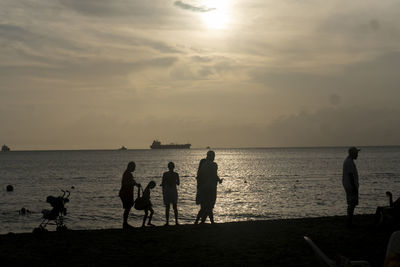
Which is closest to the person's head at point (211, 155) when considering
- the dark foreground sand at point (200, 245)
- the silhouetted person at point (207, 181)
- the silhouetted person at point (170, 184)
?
the silhouetted person at point (207, 181)

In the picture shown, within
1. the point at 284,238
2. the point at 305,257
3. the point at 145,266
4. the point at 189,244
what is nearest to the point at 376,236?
the point at 284,238

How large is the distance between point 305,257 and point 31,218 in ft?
75.6

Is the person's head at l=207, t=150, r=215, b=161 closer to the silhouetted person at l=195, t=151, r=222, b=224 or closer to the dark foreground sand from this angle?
the silhouetted person at l=195, t=151, r=222, b=224

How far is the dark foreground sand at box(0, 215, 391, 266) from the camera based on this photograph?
28.6 feet

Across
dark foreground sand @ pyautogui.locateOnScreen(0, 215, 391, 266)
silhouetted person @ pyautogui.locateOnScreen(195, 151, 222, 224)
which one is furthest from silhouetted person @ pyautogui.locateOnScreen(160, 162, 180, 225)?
dark foreground sand @ pyautogui.locateOnScreen(0, 215, 391, 266)

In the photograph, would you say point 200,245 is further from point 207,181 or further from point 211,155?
point 211,155

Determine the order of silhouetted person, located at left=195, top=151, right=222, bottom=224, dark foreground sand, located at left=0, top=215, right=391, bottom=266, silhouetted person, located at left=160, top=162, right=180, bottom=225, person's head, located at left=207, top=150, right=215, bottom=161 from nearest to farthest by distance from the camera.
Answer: dark foreground sand, located at left=0, top=215, right=391, bottom=266
person's head, located at left=207, top=150, right=215, bottom=161
silhouetted person, located at left=195, top=151, right=222, bottom=224
silhouetted person, located at left=160, top=162, right=180, bottom=225

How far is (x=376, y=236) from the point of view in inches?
429

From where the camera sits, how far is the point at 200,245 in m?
10.2

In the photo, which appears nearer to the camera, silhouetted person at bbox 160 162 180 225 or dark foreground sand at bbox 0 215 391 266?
dark foreground sand at bbox 0 215 391 266

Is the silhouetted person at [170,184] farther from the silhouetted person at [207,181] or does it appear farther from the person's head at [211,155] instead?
the person's head at [211,155]

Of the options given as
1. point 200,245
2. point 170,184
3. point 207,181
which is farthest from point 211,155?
point 200,245

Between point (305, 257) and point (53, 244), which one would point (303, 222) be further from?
point (53, 244)

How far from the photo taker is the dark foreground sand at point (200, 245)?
28.6 ft
